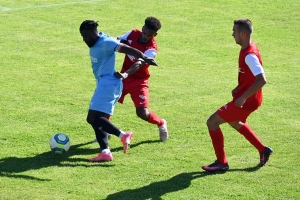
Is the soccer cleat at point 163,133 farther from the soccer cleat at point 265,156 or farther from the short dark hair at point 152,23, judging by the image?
the soccer cleat at point 265,156

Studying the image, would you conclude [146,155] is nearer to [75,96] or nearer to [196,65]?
[75,96]

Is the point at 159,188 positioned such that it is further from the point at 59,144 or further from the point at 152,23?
the point at 152,23

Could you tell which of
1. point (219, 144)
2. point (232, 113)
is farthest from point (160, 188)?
point (232, 113)

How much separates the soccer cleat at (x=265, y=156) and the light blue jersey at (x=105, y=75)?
2125 millimetres

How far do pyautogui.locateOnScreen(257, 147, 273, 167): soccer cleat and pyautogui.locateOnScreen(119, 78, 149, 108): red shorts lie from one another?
6.45 ft

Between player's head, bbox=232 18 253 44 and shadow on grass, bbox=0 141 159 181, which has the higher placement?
player's head, bbox=232 18 253 44

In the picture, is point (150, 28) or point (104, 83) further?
point (150, 28)

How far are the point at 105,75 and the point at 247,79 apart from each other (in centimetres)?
201

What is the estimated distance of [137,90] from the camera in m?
10.1

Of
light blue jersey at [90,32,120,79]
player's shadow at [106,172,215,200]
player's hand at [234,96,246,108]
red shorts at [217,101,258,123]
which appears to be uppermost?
light blue jersey at [90,32,120,79]

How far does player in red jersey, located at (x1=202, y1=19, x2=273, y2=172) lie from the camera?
834 centimetres

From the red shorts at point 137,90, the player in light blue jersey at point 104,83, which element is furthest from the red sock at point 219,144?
the red shorts at point 137,90

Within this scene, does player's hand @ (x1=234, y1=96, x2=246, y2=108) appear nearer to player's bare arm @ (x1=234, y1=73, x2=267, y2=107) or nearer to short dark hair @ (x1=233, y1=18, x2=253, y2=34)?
player's bare arm @ (x1=234, y1=73, x2=267, y2=107)

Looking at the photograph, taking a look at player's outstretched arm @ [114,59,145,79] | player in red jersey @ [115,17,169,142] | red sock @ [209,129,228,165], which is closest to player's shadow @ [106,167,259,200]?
red sock @ [209,129,228,165]
